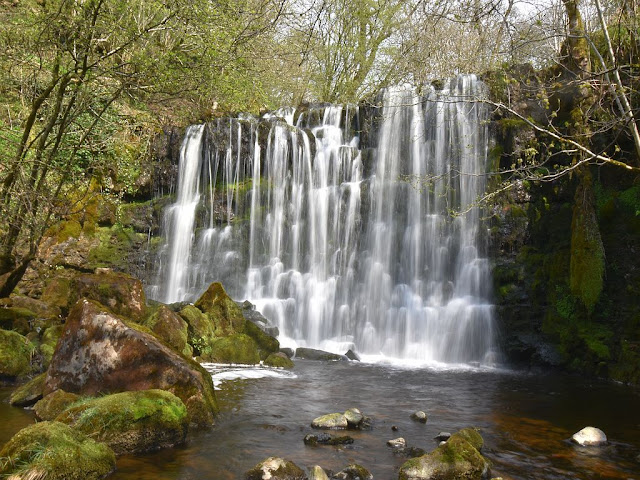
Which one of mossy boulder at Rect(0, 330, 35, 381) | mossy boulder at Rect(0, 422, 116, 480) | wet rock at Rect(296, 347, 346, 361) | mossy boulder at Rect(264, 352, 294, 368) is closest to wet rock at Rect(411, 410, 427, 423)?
mossy boulder at Rect(0, 422, 116, 480)

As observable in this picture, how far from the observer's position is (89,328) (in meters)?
6.95

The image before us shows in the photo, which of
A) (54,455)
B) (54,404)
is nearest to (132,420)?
(54,455)

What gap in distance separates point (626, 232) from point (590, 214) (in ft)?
2.94

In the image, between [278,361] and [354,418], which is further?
[278,361]

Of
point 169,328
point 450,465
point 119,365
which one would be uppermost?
point 169,328

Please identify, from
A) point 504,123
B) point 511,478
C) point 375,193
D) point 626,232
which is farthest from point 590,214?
point 511,478

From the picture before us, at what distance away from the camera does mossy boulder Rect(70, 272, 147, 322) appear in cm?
1073

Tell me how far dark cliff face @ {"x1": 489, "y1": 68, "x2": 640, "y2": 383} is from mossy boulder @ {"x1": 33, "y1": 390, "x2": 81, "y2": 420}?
8.75 m

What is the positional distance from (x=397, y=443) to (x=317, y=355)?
656 centimetres

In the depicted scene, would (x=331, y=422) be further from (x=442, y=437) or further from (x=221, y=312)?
(x=221, y=312)

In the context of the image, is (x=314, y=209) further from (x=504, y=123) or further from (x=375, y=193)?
(x=504, y=123)

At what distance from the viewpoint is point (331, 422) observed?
6762mm

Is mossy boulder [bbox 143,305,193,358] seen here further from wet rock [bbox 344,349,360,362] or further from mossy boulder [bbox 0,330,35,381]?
wet rock [bbox 344,349,360,362]

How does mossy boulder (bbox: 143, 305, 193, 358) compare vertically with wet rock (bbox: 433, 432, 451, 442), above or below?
above
